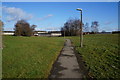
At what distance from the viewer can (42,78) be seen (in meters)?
5.82

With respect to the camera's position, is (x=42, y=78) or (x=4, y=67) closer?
(x=42, y=78)

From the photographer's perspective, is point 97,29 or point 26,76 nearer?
point 26,76

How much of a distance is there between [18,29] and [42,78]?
70.7m

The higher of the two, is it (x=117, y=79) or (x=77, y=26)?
(x=77, y=26)

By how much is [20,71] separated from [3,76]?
91cm

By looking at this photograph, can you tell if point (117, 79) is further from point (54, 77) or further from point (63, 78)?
point (54, 77)

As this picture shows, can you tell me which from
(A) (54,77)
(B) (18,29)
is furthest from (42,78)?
(B) (18,29)

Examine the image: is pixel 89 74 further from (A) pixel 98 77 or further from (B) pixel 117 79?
(B) pixel 117 79

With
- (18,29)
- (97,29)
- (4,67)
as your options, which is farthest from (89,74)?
(97,29)

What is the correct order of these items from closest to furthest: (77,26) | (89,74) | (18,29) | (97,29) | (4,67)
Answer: (89,74) → (4,67) → (18,29) → (77,26) → (97,29)

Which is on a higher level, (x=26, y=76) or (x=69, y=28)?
(x=69, y=28)

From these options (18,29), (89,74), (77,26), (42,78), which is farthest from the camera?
(77,26)

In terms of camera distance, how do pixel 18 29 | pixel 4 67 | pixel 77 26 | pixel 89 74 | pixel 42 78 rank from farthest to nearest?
pixel 77 26
pixel 18 29
pixel 4 67
pixel 89 74
pixel 42 78

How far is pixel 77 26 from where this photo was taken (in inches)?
3418
